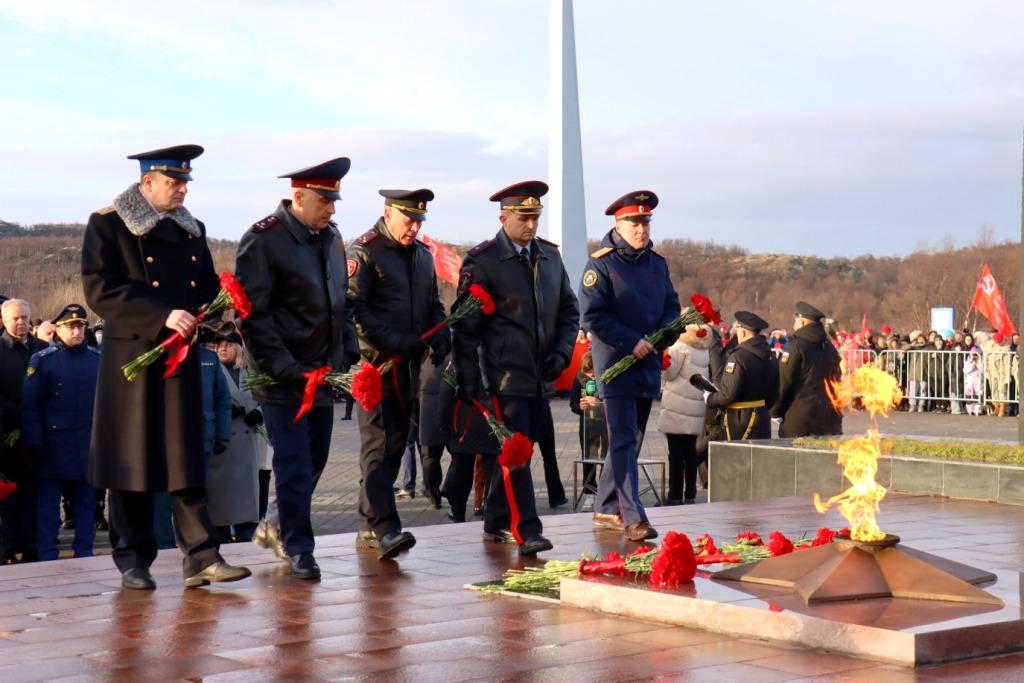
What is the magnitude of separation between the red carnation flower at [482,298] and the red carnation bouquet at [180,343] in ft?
5.64

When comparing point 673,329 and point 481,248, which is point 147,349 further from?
point 673,329

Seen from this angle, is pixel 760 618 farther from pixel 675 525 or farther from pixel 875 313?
pixel 875 313

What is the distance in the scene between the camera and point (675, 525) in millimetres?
9602

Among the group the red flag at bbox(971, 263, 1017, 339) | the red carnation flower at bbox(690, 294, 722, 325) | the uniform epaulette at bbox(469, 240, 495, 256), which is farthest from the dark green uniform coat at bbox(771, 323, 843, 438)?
the red flag at bbox(971, 263, 1017, 339)

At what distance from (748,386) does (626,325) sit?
4.30 meters

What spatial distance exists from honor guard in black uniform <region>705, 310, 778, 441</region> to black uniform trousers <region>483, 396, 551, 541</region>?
4321 mm

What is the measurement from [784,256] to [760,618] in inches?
4050

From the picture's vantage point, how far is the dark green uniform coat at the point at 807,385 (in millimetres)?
13250

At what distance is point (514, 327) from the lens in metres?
8.59

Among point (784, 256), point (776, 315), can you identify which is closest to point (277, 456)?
point (776, 315)

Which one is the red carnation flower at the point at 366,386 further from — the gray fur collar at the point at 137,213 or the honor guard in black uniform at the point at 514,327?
the honor guard in black uniform at the point at 514,327

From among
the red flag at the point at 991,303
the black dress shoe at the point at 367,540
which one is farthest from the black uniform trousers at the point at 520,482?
the red flag at the point at 991,303

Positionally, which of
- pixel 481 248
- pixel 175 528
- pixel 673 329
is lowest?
pixel 175 528

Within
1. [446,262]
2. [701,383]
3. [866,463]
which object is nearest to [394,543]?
[866,463]
